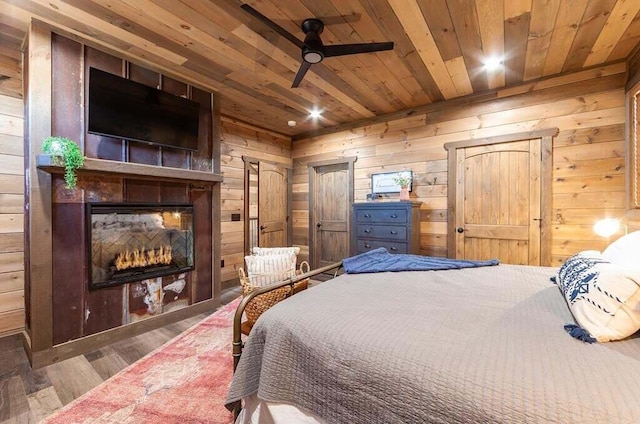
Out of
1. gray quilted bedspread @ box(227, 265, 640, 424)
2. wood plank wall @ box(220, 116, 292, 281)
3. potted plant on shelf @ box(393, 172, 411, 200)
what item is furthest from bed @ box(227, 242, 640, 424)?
wood plank wall @ box(220, 116, 292, 281)

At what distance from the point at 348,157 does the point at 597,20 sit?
3.02m

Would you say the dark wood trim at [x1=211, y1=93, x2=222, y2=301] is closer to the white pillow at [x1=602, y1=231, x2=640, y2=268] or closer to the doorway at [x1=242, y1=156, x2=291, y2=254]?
the doorway at [x1=242, y1=156, x2=291, y2=254]

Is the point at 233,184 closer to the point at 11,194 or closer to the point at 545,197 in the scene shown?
the point at 11,194

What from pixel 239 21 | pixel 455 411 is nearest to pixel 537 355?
pixel 455 411

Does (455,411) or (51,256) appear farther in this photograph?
(51,256)

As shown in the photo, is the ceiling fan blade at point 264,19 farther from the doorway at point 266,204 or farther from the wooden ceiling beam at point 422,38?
the doorway at point 266,204

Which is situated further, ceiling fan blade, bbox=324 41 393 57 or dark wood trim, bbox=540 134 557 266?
dark wood trim, bbox=540 134 557 266

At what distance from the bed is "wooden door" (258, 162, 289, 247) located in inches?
132

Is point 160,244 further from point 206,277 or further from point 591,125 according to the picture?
point 591,125

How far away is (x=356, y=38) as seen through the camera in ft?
7.68

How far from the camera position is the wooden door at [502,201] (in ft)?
10.2

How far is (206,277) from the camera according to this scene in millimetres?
3316

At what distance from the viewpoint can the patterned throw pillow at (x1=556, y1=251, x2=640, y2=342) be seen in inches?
37.5

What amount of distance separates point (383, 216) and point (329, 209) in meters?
1.33
